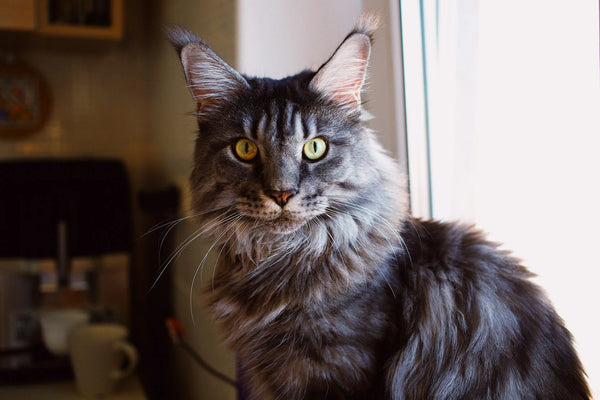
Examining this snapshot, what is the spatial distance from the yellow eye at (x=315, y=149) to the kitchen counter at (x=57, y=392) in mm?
1167

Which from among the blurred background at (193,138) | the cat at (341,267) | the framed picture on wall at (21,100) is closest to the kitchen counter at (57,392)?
the blurred background at (193,138)

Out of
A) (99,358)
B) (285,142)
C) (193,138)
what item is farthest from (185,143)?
(285,142)

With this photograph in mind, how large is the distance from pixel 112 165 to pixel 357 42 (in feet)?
4.59

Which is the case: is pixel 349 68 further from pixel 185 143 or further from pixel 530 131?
pixel 185 143

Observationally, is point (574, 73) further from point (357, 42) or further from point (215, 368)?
point (215, 368)

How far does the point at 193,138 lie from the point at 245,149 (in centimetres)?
53

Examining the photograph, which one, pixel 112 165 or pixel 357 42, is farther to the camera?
pixel 112 165

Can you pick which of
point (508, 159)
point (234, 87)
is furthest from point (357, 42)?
point (508, 159)

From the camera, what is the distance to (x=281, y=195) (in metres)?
0.74

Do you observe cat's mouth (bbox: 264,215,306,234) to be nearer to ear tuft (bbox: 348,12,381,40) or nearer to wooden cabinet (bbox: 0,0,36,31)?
ear tuft (bbox: 348,12,381,40)

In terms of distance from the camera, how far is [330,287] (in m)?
0.77

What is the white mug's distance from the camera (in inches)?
59.5

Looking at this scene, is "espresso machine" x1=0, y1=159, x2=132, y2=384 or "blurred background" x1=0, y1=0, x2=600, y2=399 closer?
"blurred background" x1=0, y1=0, x2=600, y2=399

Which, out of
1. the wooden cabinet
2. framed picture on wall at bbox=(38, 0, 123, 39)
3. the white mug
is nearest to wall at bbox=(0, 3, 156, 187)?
framed picture on wall at bbox=(38, 0, 123, 39)
